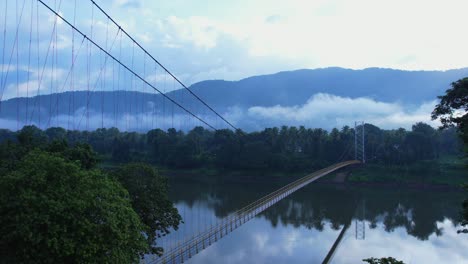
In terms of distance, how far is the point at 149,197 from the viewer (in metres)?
11.3

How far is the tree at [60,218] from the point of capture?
661 cm

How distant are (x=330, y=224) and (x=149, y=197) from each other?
1268 cm

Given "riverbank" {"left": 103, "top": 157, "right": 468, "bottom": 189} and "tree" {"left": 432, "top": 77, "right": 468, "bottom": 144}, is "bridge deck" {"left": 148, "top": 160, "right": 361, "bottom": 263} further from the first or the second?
"riverbank" {"left": 103, "top": 157, "right": 468, "bottom": 189}

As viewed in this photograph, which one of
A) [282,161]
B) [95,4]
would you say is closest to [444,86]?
[282,161]

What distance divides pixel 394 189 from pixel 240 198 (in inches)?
549

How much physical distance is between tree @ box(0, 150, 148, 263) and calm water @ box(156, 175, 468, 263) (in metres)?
7.13

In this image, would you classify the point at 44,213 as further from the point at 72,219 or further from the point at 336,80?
the point at 336,80

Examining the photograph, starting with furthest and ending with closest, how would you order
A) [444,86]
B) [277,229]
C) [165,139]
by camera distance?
[444,86], [165,139], [277,229]

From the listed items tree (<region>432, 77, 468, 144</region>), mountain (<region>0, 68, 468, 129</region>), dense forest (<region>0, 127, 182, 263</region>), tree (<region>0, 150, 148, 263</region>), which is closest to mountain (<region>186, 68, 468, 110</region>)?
mountain (<region>0, 68, 468, 129</region>)

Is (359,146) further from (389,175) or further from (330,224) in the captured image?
(330,224)

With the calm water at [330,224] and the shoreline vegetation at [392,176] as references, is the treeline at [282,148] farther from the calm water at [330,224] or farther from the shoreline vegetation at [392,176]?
the calm water at [330,224]

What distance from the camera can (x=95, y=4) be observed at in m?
13.4

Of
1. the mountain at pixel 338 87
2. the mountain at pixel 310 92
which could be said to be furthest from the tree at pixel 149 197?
the mountain at pixel 338 87

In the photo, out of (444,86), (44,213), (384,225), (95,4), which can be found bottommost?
(384,225)
